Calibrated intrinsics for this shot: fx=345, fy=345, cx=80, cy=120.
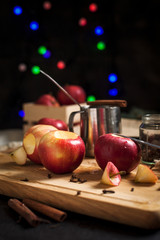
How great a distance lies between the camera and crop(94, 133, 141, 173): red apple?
102 centimetres

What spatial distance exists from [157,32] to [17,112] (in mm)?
1404

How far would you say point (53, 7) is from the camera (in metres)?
2.99

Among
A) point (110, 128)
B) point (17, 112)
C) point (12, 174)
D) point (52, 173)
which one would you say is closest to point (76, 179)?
point (52, 173)

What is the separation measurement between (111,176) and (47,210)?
205mm

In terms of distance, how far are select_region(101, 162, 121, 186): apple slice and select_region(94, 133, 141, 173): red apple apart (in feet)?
0.18

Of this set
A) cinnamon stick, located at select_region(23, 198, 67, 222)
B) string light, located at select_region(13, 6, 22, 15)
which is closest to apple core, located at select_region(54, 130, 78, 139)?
cinnamon stick, located at select_region(23, 198, 67, 222)

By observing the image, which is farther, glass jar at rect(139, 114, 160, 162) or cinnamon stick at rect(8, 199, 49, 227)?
glass jar at rect(139, 114, 160, 162)

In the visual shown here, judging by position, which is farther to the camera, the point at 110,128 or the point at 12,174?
the point at 110,128

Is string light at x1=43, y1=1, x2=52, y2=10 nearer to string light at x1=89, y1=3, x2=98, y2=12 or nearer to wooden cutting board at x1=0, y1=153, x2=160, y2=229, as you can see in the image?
string light at x1=89, y1=3, x2=98, y2=12

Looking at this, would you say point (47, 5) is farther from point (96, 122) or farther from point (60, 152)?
point (60, 152)

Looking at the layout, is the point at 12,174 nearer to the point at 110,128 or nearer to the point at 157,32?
the point at 110,128

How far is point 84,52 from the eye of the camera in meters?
3.07

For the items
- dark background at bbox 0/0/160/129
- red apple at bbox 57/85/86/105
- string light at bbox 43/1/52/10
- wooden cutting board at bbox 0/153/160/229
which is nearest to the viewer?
wooden cutting board at bbox 0/153/160/229

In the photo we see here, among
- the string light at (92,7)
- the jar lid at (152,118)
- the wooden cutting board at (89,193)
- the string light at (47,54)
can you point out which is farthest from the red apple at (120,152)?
the string light at (92,7)
